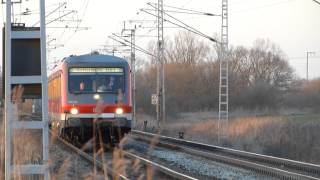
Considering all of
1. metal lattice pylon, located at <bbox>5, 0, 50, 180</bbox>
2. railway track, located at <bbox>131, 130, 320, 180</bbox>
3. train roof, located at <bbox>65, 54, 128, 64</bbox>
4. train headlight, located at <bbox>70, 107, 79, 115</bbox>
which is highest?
train roof, located at <bbox>65, 54, 128, 64</bbox>

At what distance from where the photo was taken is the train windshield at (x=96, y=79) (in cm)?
1944

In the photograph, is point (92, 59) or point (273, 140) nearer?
point (92, 59)

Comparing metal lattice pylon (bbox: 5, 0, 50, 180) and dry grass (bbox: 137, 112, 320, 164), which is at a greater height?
metal lattice pylon (bbox: 5, 0, 50, 180)

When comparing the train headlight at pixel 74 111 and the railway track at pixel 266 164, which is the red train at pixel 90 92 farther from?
the railway track at pixel 266 164

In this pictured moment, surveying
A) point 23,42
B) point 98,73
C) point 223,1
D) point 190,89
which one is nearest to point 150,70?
point 190,89

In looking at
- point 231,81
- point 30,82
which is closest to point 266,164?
point 30,82

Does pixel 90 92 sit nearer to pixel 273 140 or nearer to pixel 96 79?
pixel 96 79

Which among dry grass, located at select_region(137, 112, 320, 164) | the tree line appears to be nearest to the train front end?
dry grass, located at select_region(137, 112, 320, 164)

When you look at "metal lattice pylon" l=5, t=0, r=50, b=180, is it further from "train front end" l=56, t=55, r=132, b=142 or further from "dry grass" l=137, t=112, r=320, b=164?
"dry grass" l=137, t=112, r=320, b=164

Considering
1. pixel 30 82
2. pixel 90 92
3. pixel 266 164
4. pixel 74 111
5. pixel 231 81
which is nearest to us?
pixel 30 82

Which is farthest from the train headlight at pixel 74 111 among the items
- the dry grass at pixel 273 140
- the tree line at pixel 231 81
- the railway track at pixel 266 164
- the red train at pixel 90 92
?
the tree line at pixel 231 81

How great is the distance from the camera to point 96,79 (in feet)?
64.1

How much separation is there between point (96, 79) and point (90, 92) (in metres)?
0.48

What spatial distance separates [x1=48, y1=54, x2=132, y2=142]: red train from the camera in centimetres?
1906
